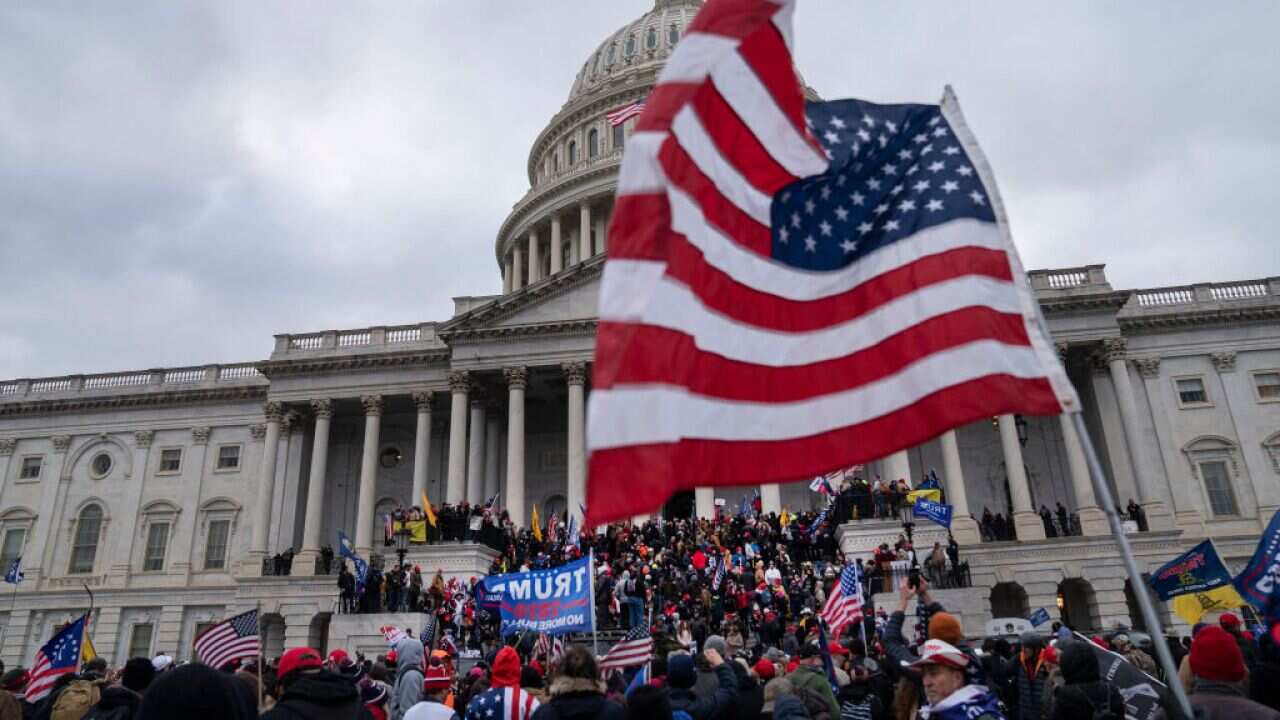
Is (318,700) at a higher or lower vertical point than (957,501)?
lower

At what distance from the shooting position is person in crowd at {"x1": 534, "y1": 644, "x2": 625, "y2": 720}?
207 inches

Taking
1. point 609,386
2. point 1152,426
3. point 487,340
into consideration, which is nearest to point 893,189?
point 609,386

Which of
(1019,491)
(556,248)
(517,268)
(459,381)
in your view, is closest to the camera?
(1019,491)

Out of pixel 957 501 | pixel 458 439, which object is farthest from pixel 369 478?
pixel 957 501

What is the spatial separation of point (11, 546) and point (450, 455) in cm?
2631

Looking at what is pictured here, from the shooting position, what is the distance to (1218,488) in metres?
40.3

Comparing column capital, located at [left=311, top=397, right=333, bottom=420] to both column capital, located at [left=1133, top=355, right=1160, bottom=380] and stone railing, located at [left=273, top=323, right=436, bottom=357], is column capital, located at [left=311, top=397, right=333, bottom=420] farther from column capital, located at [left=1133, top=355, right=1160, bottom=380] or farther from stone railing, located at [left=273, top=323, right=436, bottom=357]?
column capital, located at [left=1133, top=355, right=1160, bottom=380]

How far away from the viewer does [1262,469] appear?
40.2 meters

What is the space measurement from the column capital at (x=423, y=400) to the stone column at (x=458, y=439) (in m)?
1.63

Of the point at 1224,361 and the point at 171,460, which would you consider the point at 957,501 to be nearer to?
the point at 1224,361

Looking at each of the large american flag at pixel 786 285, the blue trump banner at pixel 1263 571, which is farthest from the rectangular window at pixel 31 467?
the large american flag at pixel 786 285

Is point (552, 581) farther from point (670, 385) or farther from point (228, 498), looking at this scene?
point (228, 498)

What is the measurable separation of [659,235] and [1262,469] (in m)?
44.7

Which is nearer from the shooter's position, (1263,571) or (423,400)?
(1263,571)
